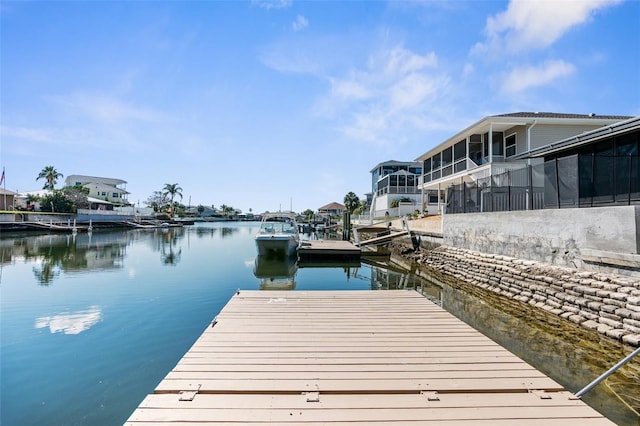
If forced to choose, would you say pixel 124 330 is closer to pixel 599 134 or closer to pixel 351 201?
pixel 599 134

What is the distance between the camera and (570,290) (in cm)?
752

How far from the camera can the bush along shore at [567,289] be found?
6.10 meters

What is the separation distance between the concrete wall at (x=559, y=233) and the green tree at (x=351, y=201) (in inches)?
1718

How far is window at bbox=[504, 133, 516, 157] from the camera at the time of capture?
18930mm

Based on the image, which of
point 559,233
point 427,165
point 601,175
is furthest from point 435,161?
point 559,233

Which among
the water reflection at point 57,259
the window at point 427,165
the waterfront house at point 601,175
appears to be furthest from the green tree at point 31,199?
the waterfront house at point 601,175

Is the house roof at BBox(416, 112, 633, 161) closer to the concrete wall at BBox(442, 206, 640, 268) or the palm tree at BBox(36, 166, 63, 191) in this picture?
the concrete wall at BBox(442, 206, 640, 268)

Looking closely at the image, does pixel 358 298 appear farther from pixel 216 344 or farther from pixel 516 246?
pixel 516 246

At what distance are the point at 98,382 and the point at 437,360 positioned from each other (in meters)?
4.82

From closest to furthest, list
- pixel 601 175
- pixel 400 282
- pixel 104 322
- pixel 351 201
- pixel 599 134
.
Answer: pixel 104 322, pixel 601 175, pixel 599 134, pixel 400 282, pixel 351 201

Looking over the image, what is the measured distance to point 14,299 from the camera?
9.48 m

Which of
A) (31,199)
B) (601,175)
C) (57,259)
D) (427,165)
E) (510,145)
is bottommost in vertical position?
(57,259)

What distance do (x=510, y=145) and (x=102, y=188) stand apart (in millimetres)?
76935

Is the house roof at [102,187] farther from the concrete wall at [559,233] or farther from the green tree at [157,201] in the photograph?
the concrete wall at [559,233]
